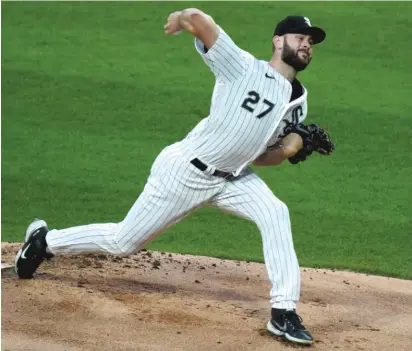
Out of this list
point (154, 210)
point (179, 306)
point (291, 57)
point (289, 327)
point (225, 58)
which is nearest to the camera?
point (225, 58)

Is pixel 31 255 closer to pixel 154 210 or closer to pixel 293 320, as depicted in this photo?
pixel 154 210

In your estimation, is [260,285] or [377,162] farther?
[377,162]

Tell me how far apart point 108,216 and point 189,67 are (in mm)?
3997

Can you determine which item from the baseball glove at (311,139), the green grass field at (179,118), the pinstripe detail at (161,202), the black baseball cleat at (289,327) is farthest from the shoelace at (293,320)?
the green grass field at (179,118)

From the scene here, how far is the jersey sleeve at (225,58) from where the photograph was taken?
553 cm

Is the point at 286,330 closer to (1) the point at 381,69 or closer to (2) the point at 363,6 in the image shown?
(1) the point at 381,69

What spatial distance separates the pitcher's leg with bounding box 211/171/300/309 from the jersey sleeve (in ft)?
2.10

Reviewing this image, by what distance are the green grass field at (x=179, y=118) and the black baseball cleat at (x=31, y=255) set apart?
5.29ft

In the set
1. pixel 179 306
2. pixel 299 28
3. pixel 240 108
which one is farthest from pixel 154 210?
pixel 299 28

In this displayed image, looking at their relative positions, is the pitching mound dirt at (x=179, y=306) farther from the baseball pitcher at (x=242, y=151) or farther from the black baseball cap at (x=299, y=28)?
the black baseball cap at (x=299, y=28)

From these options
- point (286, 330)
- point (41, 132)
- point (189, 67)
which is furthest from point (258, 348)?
point (189, 67)

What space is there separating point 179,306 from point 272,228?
0.72 m

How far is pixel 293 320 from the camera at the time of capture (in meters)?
5.67

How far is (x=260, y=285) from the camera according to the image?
6.78 meters
